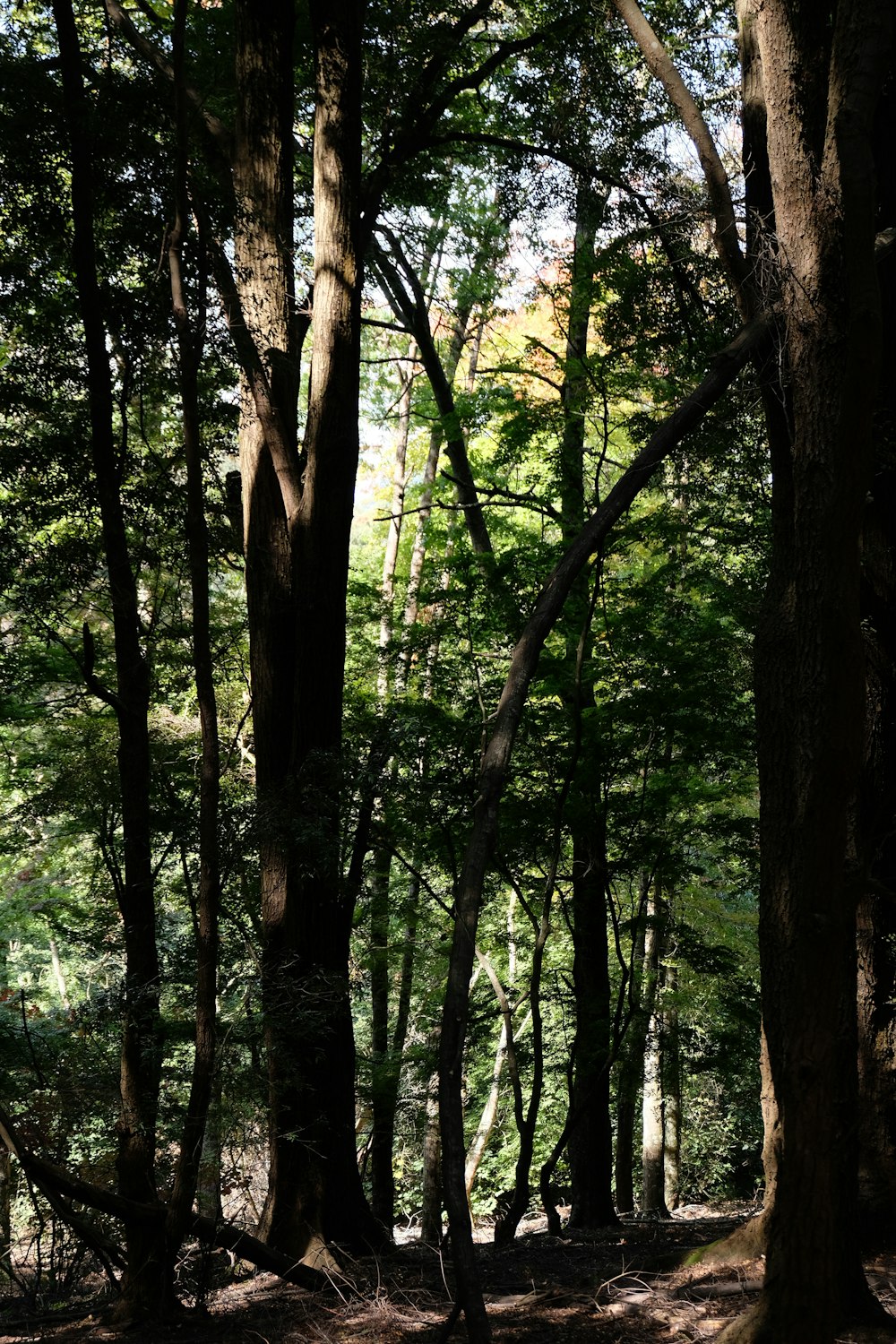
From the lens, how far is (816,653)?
355 cm

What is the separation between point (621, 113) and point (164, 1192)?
8.25 metres

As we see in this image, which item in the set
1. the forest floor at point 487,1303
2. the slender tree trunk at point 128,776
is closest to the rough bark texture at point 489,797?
the forest floor at point 487,1303

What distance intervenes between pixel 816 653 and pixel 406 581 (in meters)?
7.09

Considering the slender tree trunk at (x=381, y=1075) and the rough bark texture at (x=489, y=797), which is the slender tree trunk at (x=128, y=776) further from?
the slender tree trunk at (x=381, y=1075)

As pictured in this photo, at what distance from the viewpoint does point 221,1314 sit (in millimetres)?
4766

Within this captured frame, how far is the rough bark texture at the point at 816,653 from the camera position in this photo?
2.67 meters

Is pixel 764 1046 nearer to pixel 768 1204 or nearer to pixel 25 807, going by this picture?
pixel 768 1204

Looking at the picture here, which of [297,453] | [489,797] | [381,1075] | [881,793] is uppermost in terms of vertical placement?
[297,453]

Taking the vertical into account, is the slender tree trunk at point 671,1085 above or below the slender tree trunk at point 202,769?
below

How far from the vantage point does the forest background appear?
3814 mm

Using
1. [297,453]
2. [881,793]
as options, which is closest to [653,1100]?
[881,793]

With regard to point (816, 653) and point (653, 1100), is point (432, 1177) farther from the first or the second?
point (816, 653)

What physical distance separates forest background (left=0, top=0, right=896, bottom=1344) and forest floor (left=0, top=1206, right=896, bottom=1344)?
0.32m

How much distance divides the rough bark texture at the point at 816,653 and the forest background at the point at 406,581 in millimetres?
17
